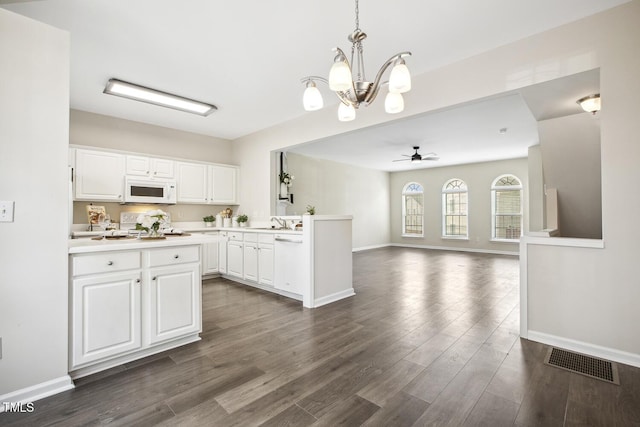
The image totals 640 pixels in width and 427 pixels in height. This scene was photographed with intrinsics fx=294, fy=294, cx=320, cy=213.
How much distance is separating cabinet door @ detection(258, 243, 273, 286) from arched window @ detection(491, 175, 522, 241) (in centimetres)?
727

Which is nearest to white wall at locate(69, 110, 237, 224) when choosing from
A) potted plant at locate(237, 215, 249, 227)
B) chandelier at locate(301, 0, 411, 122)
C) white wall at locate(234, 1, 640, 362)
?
potted plant at locate(237, 215, 249, 227)

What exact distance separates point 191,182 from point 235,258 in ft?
5.51

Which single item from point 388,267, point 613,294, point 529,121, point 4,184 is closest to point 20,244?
point 4,184

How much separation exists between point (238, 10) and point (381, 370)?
307 cm

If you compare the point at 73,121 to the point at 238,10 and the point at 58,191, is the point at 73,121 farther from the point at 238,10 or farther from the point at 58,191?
the point at 238,10

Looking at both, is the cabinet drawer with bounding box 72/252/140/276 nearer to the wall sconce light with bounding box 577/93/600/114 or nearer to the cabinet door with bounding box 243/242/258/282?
the cabinet door with bounding box 243/242/258/282

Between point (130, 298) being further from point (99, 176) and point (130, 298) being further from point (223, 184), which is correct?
point (223, 184)

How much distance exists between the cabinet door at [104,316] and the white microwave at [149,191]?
296 centimetres

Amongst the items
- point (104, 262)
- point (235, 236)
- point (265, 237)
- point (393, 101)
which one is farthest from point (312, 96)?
point (235, 236)

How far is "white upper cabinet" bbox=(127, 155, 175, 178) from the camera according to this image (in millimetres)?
4801

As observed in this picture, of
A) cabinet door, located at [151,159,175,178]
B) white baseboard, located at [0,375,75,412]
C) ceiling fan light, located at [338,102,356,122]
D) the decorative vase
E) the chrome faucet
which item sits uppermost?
ceiling fan light, located at [338,102,356,122]

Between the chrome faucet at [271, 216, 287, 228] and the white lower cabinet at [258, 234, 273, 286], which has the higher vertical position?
the chrome faucet at [271, 216, 287, 228]

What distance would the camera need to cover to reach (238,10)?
2418 millimetres

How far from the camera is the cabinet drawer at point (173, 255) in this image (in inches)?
96.3
